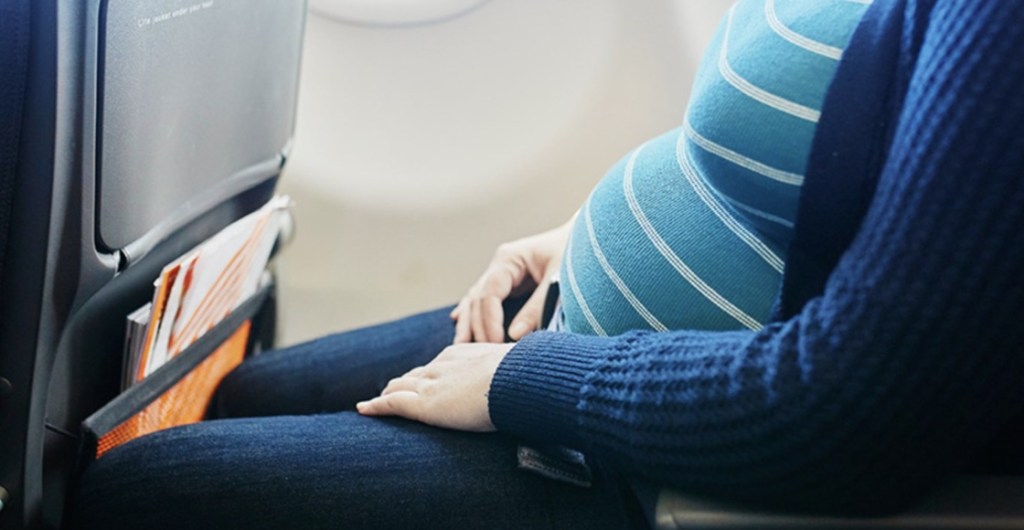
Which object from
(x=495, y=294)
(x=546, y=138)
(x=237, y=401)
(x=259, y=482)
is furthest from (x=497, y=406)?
(x=546, y=138)

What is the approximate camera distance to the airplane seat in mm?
709

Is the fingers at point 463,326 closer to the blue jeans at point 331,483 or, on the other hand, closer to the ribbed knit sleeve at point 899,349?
the blue jeans at point 331,483

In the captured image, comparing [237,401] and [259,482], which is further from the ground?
[259,482]

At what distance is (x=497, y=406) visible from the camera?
0.80 meters

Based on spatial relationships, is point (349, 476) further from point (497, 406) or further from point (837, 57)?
point (837, 57)

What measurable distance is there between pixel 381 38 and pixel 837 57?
944 mm

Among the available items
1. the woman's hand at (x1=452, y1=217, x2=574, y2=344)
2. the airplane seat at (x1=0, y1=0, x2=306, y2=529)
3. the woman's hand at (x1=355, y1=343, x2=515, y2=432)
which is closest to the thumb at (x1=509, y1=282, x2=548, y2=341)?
the woman's hand at (x1=452, y1=217, x2=574, y2=344)

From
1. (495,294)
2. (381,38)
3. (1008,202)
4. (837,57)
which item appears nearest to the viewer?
(1008,202)

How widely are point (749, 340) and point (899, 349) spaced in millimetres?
108

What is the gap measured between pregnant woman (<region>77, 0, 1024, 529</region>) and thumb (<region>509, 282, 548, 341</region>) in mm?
128

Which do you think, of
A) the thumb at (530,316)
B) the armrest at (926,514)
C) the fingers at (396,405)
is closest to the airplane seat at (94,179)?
the fingers at (396,405)

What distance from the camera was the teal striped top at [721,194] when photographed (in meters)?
0.68

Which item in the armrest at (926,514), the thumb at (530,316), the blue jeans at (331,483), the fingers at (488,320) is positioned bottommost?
the blue jeans at (331,483)

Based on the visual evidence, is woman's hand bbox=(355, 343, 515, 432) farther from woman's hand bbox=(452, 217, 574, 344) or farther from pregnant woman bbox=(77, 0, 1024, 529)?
woman's hand bbox=(452, 217, 574, 344)
